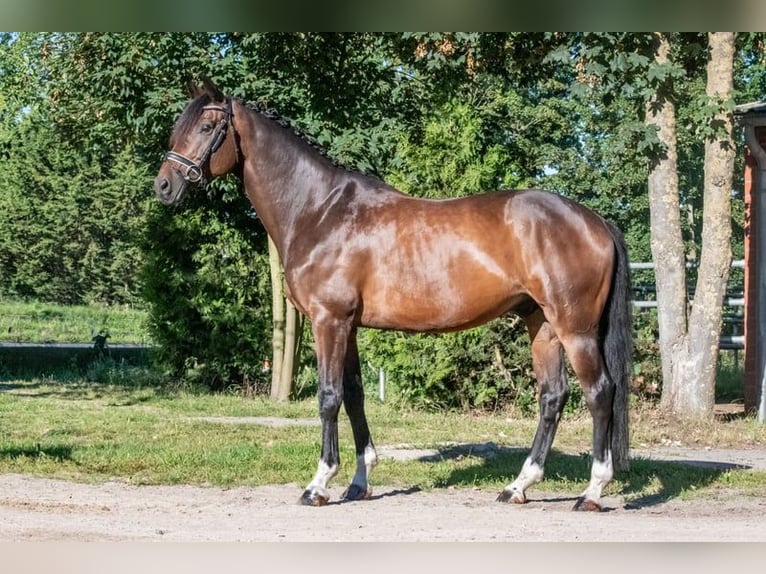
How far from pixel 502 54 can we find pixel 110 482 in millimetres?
6545

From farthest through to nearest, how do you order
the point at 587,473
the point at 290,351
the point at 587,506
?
the point at 290,351 < the point at 587,473 < the point at 587,506

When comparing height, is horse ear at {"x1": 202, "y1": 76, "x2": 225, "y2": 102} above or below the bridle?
above

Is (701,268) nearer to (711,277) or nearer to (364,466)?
(711,277)

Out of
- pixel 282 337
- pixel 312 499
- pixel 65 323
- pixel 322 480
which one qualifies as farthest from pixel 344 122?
pixel 65 323

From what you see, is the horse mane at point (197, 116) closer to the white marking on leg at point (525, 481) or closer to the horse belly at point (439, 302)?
the horse belly at point (439, 302)

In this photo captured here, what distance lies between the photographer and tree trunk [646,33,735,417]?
12047mm

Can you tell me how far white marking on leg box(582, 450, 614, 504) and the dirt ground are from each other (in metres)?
0.14

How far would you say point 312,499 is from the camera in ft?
23.4

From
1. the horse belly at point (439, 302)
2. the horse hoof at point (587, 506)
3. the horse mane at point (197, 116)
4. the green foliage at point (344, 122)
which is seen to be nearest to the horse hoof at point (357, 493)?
the horse belly at point (439, 302)

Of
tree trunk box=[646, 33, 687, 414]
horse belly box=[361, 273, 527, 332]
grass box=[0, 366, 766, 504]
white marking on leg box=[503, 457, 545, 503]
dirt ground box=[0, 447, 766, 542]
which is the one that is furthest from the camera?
tree trunk box=[646, 33, 687, 414]

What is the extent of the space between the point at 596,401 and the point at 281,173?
2.59 m

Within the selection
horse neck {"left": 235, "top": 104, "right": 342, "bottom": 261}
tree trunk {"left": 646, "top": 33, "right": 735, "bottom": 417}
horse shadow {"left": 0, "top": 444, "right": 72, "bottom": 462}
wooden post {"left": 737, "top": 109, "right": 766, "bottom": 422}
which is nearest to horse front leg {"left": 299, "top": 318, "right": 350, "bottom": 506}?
horse neck {"left": 235, "top": 104, "right": 342, "bottom": 261}

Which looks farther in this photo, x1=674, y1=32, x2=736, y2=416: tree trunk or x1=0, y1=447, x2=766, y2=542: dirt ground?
x1=674, y1=32, x2=736, y2=416: tree trunk

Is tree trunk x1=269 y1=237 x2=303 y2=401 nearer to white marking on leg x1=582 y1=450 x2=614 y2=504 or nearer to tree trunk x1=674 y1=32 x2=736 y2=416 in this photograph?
tree trunk x1=674 y1=32 x2=736 y2=416
